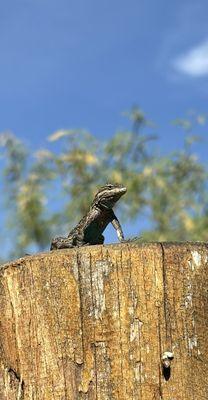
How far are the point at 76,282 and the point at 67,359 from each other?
38 cm

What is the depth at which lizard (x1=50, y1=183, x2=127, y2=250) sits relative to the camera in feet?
15.1

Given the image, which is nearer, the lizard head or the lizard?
the lizard

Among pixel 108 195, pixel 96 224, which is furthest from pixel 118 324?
pixel 108 195

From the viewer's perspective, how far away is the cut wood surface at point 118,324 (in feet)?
11.8

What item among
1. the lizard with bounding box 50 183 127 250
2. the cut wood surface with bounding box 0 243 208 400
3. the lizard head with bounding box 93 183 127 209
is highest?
the lizard head with bounding box 93 183 127 209

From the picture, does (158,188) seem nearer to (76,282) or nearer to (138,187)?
(138,187)

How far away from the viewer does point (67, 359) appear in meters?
3.64

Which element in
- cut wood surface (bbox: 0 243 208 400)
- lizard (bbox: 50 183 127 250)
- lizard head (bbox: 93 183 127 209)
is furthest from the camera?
lizard head (bbox: 93 183 127 209)

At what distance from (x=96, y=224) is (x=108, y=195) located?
0.45 m

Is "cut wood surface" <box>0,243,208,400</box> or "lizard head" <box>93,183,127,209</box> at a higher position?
"lizard head" <box>93,183,127,209</box>

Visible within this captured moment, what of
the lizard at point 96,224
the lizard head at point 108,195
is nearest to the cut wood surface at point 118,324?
the lizard at point 96,224

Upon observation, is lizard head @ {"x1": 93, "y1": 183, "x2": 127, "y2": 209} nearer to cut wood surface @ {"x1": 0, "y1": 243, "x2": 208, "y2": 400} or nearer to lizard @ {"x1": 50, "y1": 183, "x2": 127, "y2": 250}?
Result: lizard @ {"x1": 50, "y1": 183, "x2": 127, "y2": 250}

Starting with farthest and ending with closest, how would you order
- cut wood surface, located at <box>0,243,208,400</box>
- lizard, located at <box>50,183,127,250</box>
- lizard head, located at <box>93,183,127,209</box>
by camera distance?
lizard head, located at <box>93,183,127,209</box> → lizard, located at <box>50,183,127,250</box> → cut wood surface, located at <box>0,243,208,400</box>

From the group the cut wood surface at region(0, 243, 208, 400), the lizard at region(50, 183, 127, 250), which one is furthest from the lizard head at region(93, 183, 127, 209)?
the cut wood surface at region(0, 243, 208, 400)
